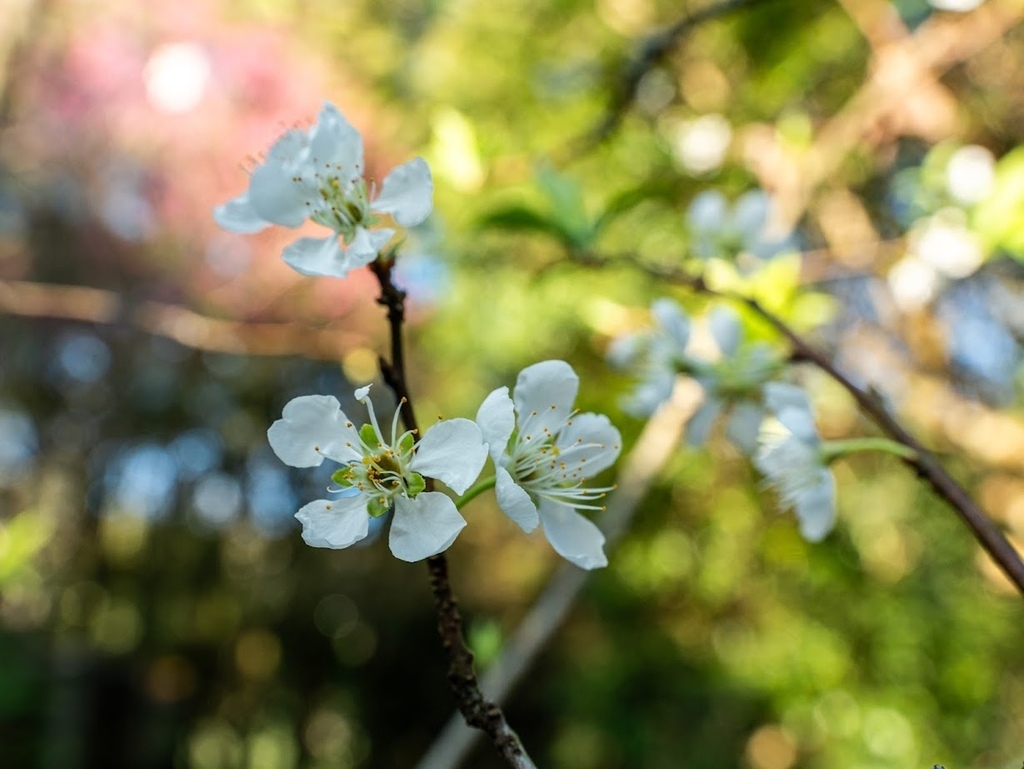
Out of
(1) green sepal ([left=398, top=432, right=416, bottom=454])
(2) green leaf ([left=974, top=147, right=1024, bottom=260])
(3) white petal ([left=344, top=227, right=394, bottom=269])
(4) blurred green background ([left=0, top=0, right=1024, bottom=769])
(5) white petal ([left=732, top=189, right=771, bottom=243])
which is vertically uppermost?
(2) green leaf ([left=974, top=147, right=1024, bottom=260])

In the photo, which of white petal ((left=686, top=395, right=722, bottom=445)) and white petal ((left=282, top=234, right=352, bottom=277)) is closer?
white petal ((left=282, top=234, right=352, bottom=277))

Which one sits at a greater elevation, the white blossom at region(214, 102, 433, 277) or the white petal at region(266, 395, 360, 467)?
the white blossom at region(214, 102, 433, 277)

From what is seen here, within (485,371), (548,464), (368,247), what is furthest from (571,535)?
(485,371)

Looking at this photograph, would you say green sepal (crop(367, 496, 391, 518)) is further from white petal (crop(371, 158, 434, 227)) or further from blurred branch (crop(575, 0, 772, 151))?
blurred branch (crop(575, 0, 772, 151))

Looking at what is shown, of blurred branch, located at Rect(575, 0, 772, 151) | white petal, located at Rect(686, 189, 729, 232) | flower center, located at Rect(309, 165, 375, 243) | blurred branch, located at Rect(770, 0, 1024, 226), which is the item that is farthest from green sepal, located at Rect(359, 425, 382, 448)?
blurred branch, located at Rect(770, 0, 1024, 226)

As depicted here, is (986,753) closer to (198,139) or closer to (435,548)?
(435,548)

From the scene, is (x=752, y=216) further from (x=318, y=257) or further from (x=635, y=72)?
(x=318, y=257)

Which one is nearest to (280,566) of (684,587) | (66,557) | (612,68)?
(66,557)
